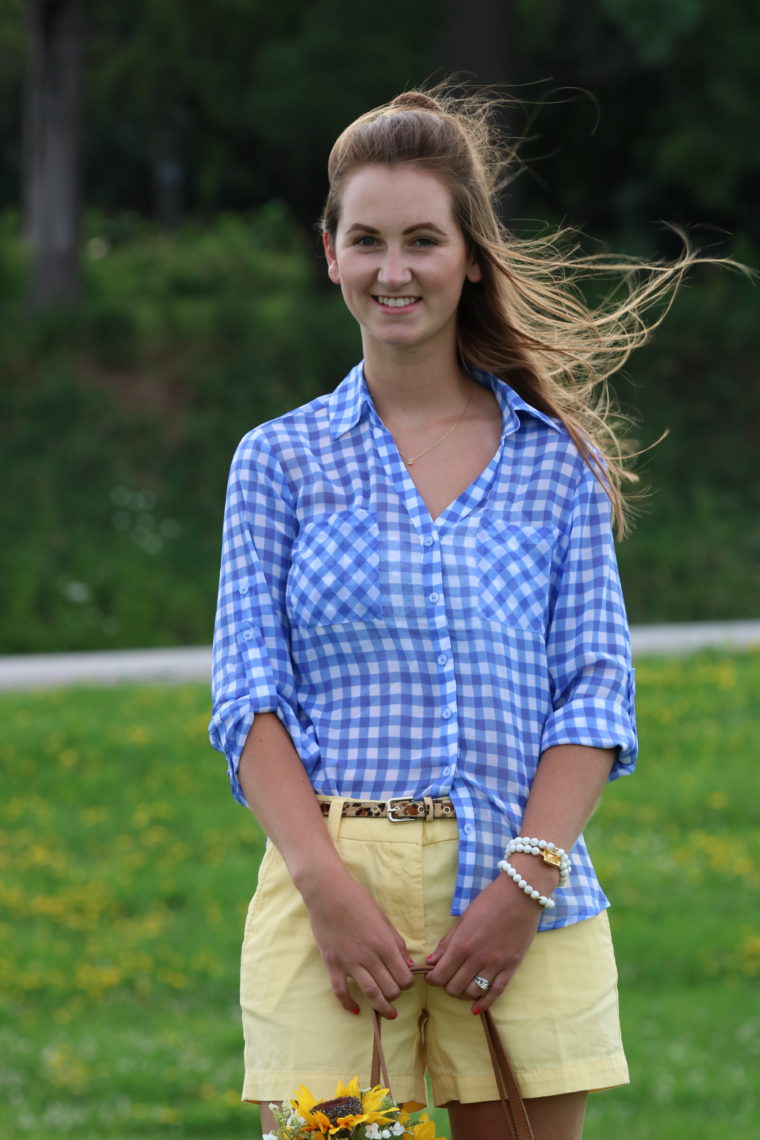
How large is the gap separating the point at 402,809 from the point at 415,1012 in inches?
10.9

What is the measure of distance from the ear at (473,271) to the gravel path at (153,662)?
8.02 meters

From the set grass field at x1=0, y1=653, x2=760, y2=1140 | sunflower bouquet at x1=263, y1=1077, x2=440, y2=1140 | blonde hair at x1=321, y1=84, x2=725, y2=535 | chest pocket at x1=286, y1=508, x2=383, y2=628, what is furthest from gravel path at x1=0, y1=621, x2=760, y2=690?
sunflower bouquet at x1=263, y1=1077, x2=440, y2=1140

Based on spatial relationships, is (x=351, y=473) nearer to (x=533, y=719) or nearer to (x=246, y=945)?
(x=533, y=719)

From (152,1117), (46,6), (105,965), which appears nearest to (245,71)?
(46,6)

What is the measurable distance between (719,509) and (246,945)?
43.7 ft

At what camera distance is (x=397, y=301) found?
238 cm

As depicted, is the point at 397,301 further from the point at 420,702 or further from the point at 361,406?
the point at 420,702

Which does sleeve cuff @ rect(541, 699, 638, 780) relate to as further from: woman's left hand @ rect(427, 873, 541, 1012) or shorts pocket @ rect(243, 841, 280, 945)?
shorts pocket @ rect(243, 841, 280, 945)

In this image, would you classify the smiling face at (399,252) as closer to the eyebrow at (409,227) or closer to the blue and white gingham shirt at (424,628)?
the eyebrow at (409,227)

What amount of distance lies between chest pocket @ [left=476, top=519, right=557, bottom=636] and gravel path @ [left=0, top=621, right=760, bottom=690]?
8.13 meters

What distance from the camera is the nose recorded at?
2340 millimetres

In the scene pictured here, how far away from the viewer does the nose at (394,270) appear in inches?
92.1

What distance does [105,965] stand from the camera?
681 centimetres

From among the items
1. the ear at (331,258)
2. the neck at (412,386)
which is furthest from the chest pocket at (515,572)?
the ear at (331,258)
